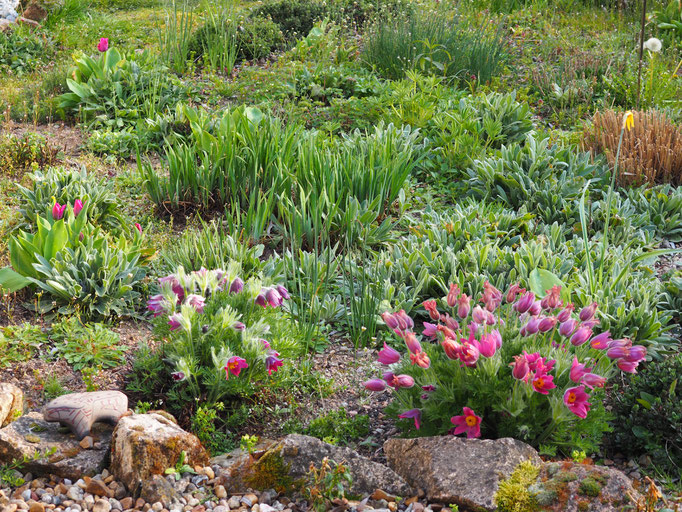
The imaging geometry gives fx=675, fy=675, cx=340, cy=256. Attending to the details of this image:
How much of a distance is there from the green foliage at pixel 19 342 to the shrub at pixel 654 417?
2651mm

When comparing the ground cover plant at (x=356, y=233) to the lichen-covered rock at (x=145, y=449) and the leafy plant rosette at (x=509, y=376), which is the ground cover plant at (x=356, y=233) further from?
the lichen-covered rock at (x=145, y=449)

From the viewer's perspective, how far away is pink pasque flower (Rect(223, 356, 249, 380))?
266 cm

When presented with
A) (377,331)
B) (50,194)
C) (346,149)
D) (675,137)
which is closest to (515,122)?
(675,137)

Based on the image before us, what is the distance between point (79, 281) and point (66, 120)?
11.2ft

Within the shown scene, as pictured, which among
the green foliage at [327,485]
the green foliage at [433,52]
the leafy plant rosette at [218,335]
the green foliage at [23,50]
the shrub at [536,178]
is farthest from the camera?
the green foliage at [23,50]

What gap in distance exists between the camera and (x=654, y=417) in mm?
2783

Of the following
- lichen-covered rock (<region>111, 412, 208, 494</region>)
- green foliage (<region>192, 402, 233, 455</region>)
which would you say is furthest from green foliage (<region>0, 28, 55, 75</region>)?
lichen-covered rock (<region>111, 412, 208, 494</region>)

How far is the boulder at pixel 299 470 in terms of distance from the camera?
7.75 ft

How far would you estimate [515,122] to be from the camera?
573 cm

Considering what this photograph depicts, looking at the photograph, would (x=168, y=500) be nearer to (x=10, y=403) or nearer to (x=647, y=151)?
(x=10, y=403)

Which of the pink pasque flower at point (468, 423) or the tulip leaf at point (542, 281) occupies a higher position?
the tulip leaf at point (542, 281)

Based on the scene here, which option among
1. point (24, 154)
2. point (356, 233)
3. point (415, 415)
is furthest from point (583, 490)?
point (24, 154)

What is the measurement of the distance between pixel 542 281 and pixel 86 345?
2263mm

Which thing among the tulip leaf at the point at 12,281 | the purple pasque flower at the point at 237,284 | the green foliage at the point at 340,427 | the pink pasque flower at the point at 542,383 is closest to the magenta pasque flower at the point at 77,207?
the tulip leaf at the point at 12,281
